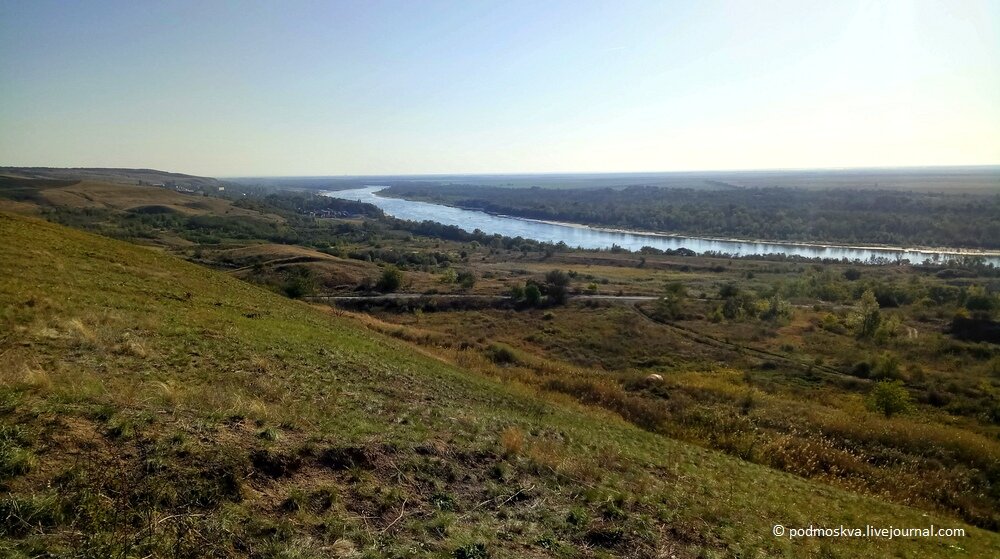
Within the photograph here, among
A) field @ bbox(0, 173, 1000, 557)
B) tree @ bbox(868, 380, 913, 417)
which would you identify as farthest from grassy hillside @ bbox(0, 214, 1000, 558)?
tree @ bbox(868, 380, 913, 417)

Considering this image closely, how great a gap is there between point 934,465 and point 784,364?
24473 millimetres

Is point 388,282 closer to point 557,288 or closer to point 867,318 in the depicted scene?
point 557,288

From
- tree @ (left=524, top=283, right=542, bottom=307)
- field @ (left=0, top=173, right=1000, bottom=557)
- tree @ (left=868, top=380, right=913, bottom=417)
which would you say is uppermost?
field @ (left=0, top=173, right=1000, bottom=557)

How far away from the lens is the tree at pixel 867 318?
52969mm

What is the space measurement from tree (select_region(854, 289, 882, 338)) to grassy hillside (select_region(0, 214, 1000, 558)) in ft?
153

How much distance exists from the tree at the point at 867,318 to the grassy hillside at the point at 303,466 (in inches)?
1839

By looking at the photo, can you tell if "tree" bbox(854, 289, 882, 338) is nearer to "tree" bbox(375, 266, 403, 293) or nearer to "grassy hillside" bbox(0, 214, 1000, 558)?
"grassy hillside" bbox(0, 214, 1000, 558)

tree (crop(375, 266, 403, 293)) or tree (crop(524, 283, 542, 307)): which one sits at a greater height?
tree (crop(375, 266, 403, 293))

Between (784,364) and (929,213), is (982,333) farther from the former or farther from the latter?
(929,213)

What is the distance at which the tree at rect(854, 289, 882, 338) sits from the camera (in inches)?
2085

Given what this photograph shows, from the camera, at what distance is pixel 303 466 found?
753 centimetres

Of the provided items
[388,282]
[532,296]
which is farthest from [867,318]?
[388,282]

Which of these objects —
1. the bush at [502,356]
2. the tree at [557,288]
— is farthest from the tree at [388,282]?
the bush at [502,356]

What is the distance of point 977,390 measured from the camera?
1380 inches
